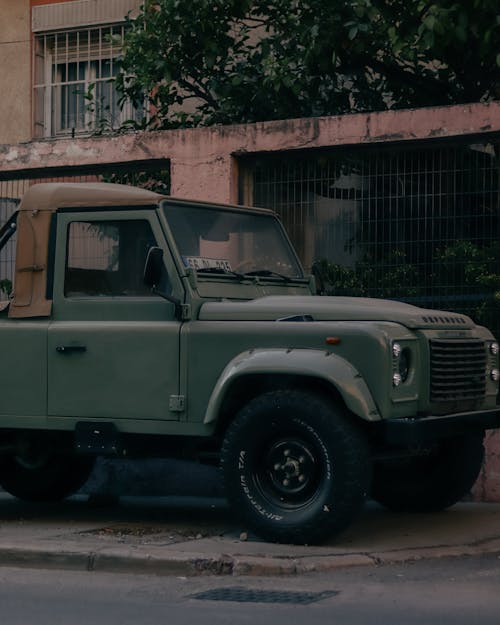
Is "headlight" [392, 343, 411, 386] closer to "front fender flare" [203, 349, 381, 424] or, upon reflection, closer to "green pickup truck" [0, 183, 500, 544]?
"green pickup truck" [0, 183, 500, 544]

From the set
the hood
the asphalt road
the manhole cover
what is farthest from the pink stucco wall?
the manhole cover

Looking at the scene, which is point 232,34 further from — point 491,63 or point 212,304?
point 212,304

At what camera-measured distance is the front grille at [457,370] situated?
8.41 meters

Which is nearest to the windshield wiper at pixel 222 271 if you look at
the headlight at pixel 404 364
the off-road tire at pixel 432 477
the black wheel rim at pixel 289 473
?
the black wheel rim at pixel 289 473

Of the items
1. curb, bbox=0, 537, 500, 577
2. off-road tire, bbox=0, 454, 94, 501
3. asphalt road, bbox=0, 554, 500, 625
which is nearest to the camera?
asphalt road, bbox=0, 554, 500, 625

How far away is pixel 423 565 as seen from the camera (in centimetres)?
776

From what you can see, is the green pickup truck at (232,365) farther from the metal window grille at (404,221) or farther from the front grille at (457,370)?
the metal window grille at (404,221)

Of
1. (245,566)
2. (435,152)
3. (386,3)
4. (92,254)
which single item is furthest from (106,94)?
(245,566)

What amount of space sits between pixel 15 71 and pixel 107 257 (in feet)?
38.8

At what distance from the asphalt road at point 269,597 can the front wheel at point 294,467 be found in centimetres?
49

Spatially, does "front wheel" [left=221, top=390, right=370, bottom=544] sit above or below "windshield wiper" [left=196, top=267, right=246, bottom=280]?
below

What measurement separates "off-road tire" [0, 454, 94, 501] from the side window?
1973 millimetres

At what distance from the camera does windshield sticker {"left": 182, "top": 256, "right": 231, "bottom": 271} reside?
8.87 meters

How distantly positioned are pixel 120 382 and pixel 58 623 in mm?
2751
